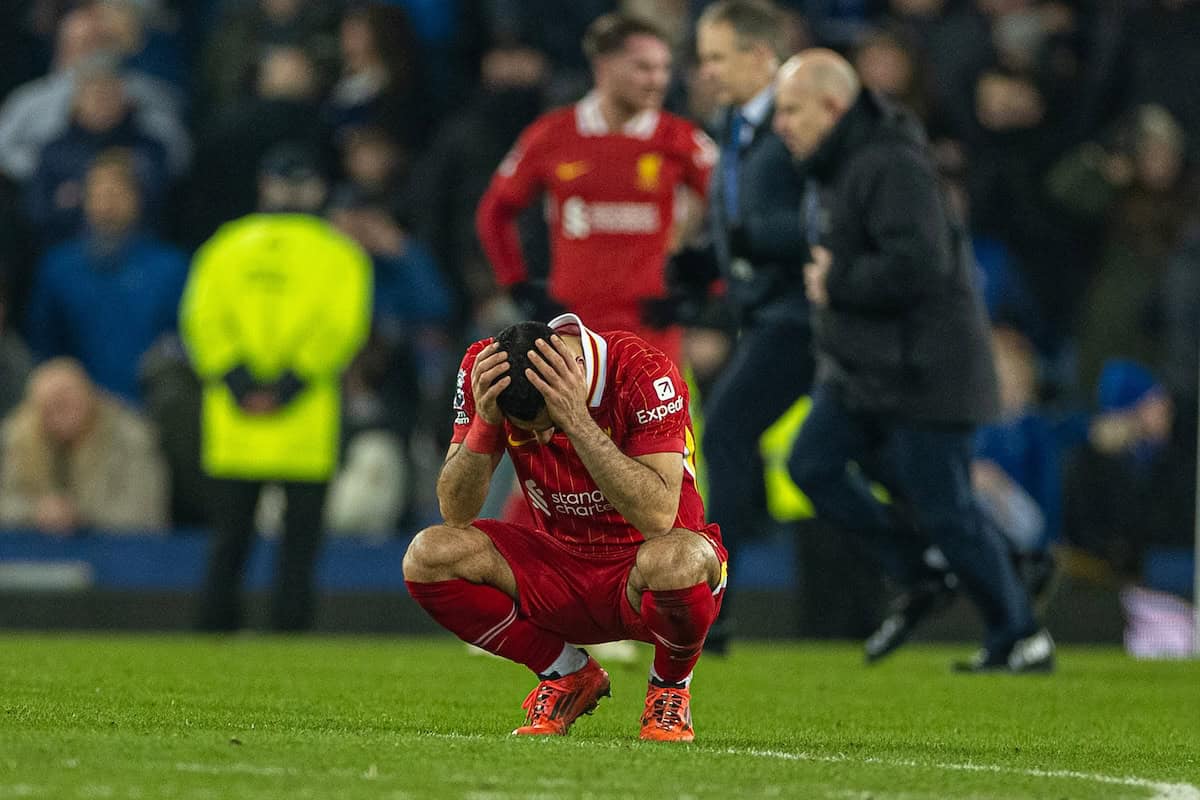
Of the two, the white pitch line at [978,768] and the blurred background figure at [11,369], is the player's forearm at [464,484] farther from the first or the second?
the blurred background figure at [11,369]

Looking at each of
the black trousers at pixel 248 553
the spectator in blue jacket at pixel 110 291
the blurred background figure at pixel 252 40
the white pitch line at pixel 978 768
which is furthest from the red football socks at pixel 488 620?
the blurred background figure at pixel 252 40

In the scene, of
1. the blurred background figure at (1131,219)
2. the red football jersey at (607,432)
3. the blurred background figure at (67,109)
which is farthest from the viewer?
the blurred background figure at (67,109)

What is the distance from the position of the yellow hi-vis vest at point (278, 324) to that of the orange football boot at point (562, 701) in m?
5.36

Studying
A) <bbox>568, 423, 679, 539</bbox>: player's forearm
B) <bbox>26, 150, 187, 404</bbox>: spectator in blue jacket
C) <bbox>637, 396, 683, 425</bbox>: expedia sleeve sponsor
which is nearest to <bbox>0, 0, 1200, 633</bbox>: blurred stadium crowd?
<bbox>26, 150, 187, 404</bbox>: spectator in blue jacket

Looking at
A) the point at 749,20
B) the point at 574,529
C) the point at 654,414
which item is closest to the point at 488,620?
the point at 574,529

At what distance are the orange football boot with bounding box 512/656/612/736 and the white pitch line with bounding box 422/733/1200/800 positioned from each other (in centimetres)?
19

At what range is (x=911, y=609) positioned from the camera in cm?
899

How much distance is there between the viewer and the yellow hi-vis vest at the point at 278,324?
1130cm

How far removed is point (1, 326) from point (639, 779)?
360 inches

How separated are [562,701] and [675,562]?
24.6 inches

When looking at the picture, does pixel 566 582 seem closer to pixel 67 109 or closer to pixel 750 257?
pixel 750 257

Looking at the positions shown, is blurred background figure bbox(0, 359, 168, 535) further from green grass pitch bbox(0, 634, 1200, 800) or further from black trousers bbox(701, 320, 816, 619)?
black trousers bbox(701, 320, 816, 619)

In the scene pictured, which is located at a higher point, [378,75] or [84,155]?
[378,75]

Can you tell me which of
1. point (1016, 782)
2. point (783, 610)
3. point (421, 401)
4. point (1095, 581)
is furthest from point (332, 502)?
point (1016, 782)
